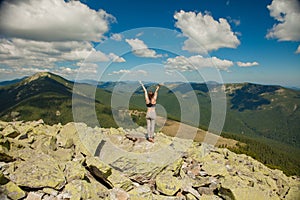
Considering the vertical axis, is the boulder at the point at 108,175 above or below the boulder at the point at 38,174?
below

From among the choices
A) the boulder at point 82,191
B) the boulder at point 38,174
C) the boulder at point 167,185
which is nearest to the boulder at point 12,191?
the boulder at point 38,174

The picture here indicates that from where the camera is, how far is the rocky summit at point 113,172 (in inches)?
345

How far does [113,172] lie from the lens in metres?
10.9

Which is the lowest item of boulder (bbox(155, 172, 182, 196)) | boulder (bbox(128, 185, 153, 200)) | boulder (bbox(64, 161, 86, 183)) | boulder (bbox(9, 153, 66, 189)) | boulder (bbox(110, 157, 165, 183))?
boulder (bbox(128, 185, 153, 200))

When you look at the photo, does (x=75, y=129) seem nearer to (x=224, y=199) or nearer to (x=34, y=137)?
(x=34, y=137)

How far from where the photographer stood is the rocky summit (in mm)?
8761

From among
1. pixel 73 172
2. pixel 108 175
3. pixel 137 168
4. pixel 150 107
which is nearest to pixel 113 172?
pixel 108 175

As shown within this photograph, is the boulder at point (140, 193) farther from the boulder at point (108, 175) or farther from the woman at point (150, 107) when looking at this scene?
the woman at point (150, 107)

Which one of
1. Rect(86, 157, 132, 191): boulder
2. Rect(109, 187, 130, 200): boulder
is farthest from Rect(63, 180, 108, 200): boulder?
Rect(86, 157, 132, 191): boulder

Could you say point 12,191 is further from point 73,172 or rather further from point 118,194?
point 118,194

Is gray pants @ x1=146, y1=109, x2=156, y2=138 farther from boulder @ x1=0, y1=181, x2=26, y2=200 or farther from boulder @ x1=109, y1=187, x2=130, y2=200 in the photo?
boulder @ x1=0, y1=181, x2=26, y2=200

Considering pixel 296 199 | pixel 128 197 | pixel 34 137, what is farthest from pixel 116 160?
pixel 296 199

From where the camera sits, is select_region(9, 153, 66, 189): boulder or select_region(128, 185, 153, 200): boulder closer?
select_region(9, 153, 66, 189): boulder

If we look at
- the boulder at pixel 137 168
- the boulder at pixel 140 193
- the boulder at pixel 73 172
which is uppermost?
the boulder at pixel 73 172
